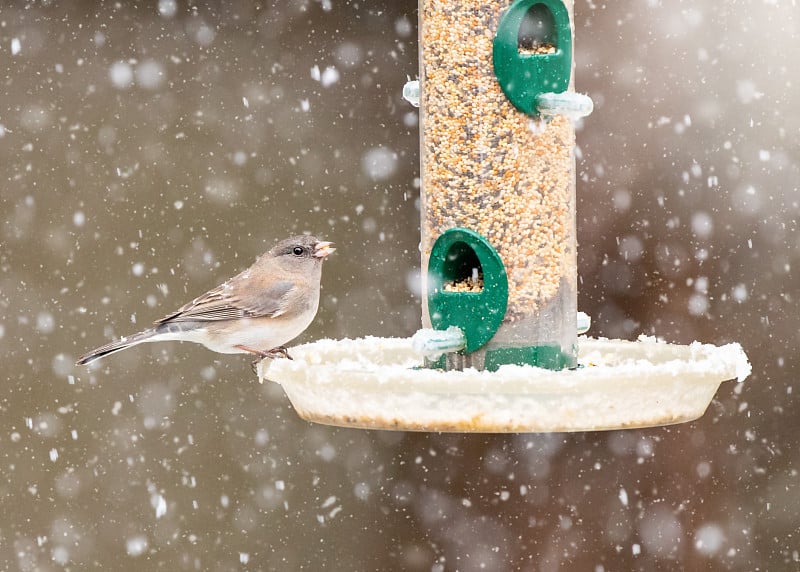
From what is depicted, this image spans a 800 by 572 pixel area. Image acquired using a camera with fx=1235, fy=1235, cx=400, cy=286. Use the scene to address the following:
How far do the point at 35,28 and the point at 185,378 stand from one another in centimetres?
159

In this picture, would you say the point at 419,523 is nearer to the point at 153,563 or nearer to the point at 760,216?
the point at 153,563

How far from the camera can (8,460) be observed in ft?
17.6

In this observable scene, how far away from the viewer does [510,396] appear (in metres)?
2.11

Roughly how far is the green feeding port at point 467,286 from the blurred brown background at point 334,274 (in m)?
1.74

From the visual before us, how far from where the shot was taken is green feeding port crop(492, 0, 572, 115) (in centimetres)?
251

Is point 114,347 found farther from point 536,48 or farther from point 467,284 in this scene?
point 536,48

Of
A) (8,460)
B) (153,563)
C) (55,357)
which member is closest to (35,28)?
(55,357)

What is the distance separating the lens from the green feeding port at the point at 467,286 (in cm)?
255

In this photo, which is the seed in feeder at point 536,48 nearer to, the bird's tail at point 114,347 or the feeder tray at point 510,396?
the feeder tray at point 510,396

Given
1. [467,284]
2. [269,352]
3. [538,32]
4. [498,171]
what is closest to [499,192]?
[498,171]

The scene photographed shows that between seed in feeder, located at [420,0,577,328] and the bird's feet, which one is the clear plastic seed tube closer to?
seed in feeder, located at [420,0,577,328]

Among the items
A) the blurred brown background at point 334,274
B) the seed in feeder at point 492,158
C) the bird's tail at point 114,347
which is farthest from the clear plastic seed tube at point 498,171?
the blurred brown background at point 334,274

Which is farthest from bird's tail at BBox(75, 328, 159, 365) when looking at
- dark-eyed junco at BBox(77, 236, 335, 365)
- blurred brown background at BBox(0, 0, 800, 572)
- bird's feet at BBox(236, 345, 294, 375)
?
blurred brown background at BBox(0, 0, 800, 572)

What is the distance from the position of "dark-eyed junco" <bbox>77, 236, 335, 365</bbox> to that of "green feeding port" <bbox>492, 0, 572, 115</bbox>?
2.28ft
